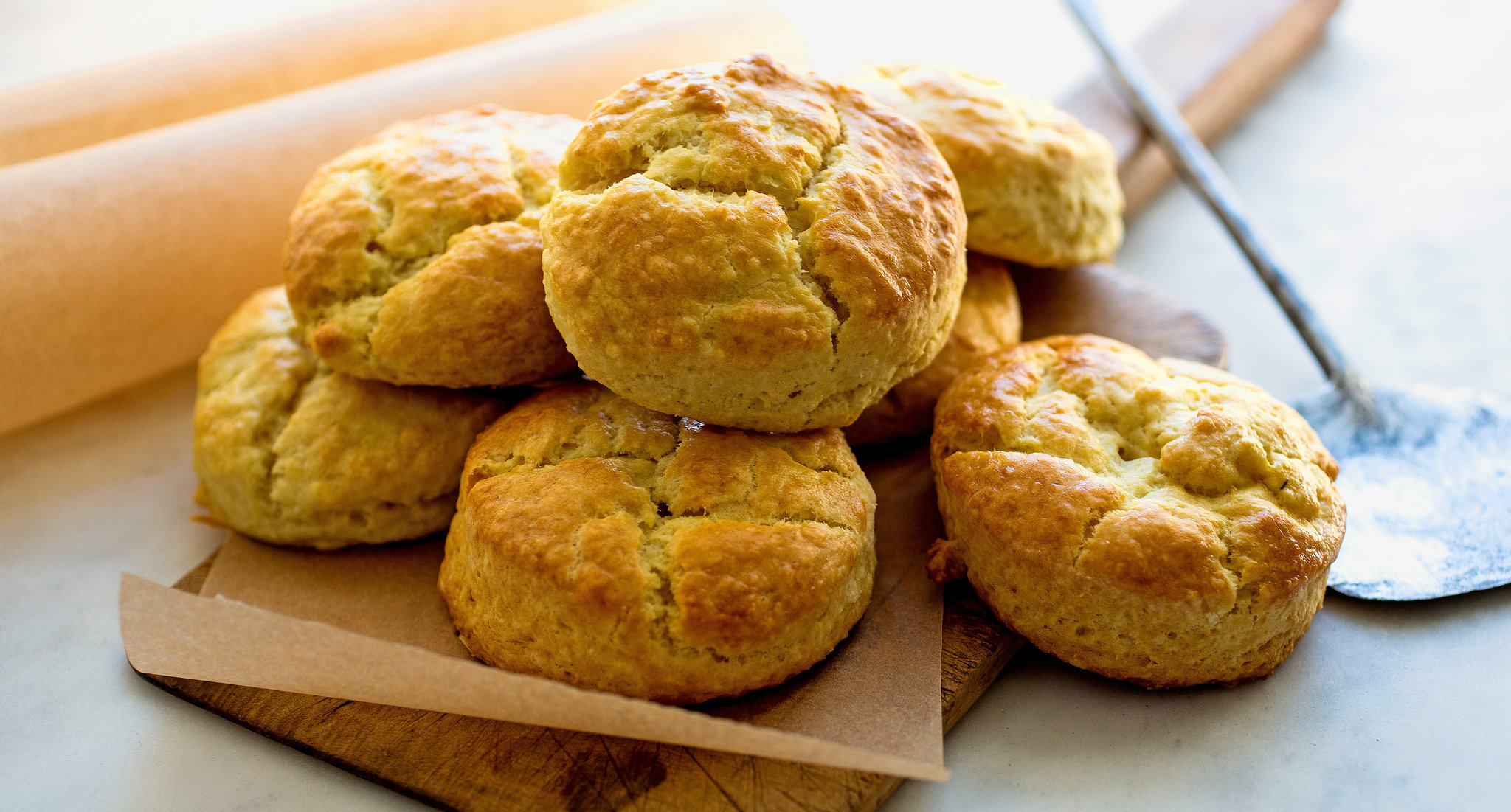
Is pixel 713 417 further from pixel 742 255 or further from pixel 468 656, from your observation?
pixel 468 656

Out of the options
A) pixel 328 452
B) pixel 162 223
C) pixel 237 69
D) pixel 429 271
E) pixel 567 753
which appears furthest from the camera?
pixel 237 69

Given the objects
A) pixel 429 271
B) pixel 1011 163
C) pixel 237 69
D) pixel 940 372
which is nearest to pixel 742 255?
pixel 429 271

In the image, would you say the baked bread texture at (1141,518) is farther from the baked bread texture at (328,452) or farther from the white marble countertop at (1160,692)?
the baked bread texture at (328,452)

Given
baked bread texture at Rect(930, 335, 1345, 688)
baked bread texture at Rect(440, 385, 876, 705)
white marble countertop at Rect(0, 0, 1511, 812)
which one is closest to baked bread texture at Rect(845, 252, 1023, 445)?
baked bread texture at Rect(930, 335, 1345, 688)

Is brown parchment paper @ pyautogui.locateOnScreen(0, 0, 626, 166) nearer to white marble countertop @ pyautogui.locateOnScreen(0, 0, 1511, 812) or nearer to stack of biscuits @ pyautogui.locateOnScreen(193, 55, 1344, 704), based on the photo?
white marble countertop @ pyautogui.locateOnScreen(0, 0, 1511, 812)

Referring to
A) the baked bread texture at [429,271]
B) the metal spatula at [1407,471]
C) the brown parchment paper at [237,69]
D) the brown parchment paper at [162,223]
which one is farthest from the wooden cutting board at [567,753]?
the brown parchment paper at [237,69]

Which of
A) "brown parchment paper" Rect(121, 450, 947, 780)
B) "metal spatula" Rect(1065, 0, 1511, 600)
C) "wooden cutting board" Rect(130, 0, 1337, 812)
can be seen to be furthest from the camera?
"metal spatula" Rect(1065, 0, 1511, 600)
